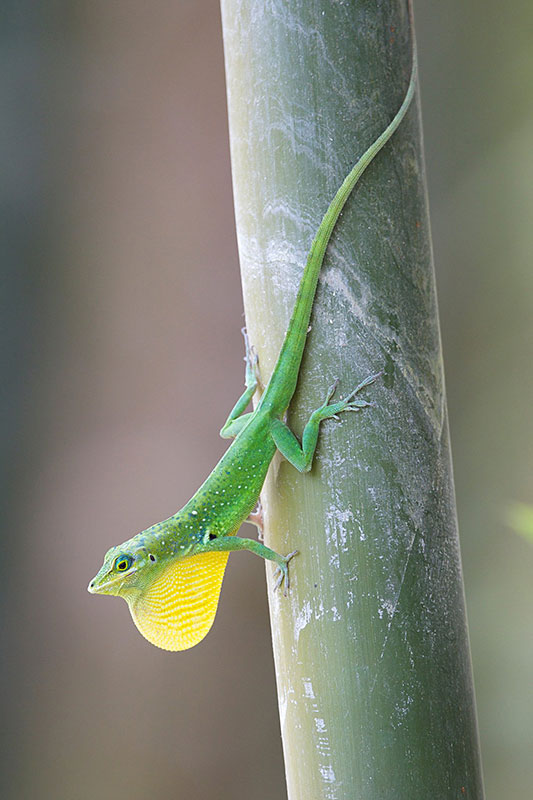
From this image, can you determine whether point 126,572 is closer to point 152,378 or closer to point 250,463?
point 250,463

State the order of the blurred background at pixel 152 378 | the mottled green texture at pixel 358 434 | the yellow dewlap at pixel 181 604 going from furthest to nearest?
the blurred background at pixel 152 378, the yellow dewlap at pixel 181 604, the mottled green texture at pixel 358 434

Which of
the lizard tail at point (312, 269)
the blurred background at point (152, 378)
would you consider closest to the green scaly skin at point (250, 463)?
the lizard tail at point (312, 269)

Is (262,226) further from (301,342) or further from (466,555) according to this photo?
(466,555)

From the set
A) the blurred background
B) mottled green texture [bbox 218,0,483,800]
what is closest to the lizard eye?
mottled green texture [bbox 218,0,483,800]

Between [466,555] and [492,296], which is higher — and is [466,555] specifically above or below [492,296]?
below

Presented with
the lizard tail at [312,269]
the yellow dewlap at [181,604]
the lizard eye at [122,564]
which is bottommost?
the yellow dewlap at [181,604]

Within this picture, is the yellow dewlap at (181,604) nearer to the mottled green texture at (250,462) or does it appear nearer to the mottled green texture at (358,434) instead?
the mottled green texture at (250,462)

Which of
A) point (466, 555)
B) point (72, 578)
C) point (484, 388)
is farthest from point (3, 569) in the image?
point (484, 388)

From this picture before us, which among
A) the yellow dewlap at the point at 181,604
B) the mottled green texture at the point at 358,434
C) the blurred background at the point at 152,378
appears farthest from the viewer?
the blurred background at the point at 152,378
